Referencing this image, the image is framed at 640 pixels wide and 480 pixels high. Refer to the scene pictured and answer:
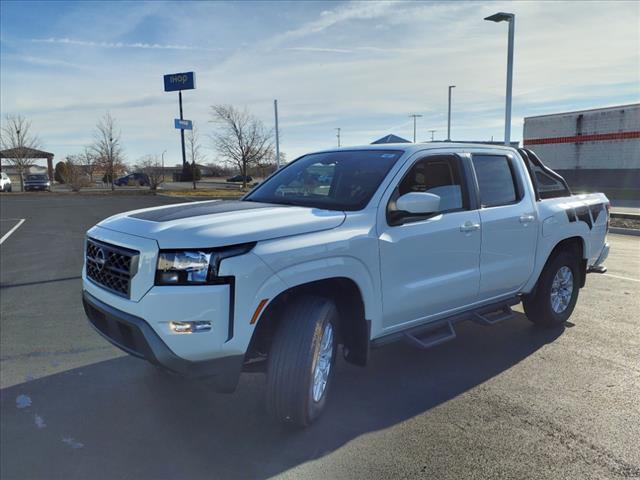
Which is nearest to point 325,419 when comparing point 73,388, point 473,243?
point 473,243

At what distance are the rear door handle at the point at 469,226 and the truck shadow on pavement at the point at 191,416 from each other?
1.20m

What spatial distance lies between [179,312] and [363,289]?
1.20 metres

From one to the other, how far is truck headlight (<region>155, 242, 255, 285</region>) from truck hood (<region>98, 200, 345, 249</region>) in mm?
38

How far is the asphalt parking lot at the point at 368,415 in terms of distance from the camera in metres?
2.97

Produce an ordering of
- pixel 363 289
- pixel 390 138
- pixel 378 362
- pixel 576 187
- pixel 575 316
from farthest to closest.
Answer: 1. pixel 576 187
2. pixel 390 138
3. pixel 575 316
4. pixel 378 362
5. pixel 363 289

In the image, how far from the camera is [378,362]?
4.48 m

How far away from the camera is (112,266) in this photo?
3.16 metres

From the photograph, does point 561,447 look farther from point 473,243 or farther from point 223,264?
point 223,264

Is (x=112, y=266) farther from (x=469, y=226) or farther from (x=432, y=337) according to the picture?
(x=469, y=226)

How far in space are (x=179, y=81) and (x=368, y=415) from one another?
44.9 m

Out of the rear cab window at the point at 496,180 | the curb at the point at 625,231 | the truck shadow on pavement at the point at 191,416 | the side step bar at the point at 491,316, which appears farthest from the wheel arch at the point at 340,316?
the curb at the point at 625,231

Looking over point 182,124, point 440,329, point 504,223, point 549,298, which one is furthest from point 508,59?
point 182,124

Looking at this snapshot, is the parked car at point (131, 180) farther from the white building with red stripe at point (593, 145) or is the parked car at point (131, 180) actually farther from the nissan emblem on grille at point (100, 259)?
the nissan emblem on grille at point (100, 259)

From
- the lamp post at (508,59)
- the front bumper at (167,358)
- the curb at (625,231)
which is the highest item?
the lamp post at (508,59)
